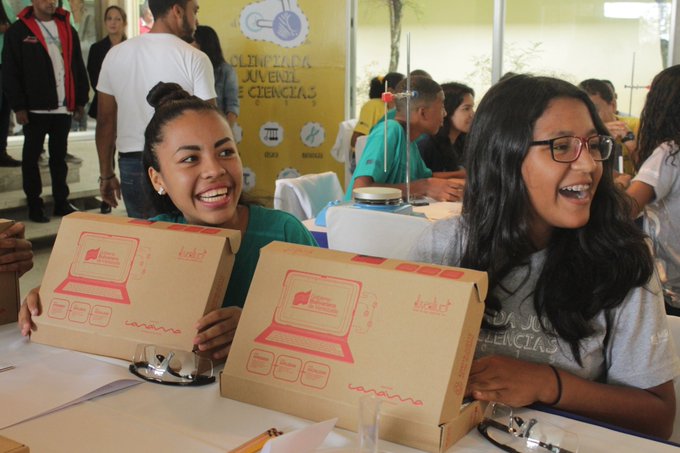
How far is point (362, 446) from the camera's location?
1.02m

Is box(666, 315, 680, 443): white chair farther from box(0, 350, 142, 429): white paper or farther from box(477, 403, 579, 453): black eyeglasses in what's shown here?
box(0, 350, 142, 429): white paper

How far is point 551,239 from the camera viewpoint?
4.94ft

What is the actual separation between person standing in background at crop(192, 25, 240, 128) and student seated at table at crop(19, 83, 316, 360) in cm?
359

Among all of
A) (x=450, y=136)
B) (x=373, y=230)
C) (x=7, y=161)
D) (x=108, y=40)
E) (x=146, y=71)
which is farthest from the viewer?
(x=108, y=40)

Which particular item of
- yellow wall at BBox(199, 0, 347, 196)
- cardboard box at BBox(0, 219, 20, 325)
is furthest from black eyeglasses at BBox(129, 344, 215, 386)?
yellow wall at BBox(199, 0, 347, 196)

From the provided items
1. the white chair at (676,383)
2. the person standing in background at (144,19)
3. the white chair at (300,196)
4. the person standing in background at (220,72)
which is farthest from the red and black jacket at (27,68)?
the white chair at (676,383)

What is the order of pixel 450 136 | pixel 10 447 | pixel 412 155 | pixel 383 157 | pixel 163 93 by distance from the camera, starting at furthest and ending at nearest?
1. pixel 450 136
2. pixel 412 155
3. pixel 383 157
4. pixel 163 93
5. pixel 10 447

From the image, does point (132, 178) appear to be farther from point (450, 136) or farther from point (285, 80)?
point (285, 80)

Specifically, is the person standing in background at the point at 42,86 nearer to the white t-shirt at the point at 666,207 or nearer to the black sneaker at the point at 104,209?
the black sneaker at the point at 104,209

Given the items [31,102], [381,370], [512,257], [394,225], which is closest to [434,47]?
[31,102]

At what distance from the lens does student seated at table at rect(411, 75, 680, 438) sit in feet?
4.45

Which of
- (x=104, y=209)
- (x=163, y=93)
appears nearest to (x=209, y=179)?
(x=163, y=93)

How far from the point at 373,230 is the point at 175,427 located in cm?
138

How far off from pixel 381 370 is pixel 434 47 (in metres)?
5.25
